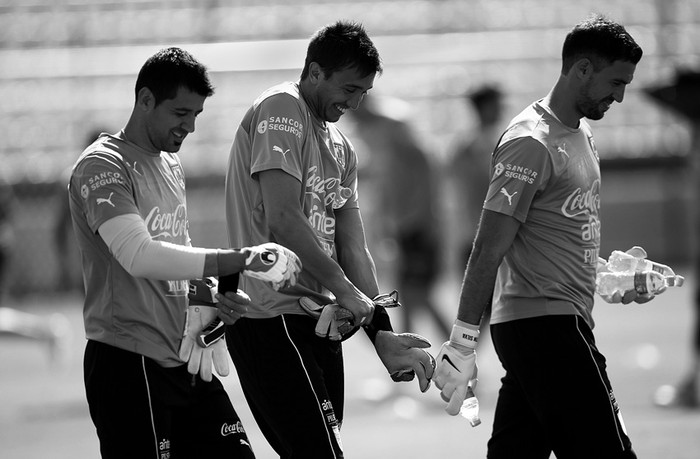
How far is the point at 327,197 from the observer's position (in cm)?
482

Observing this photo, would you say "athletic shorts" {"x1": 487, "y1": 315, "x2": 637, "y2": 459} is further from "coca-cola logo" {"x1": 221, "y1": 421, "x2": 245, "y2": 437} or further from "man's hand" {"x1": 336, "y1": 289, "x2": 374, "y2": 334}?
"coca-cola logo" {"x1": 221, "y1": 421, "x2": 245, "y2": 437}

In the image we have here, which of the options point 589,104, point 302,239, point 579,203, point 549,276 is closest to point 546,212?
point 579,203

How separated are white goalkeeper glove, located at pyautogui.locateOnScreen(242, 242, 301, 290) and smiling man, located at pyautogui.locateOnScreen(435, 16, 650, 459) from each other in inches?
37.4

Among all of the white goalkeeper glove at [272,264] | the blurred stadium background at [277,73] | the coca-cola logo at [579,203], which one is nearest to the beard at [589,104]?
the coca-cola logo at [579,203]

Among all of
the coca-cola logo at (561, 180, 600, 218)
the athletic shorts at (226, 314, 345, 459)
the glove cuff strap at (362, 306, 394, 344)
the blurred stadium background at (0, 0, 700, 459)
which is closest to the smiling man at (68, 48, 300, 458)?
the athletic shorts at (226, 314, 345, 459)

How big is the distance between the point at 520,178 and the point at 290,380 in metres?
1.27

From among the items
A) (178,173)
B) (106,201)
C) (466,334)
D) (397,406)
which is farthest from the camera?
(397,406)

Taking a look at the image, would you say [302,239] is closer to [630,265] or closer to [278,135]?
[278,135]

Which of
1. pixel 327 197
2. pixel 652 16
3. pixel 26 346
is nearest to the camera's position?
pixel 327 197

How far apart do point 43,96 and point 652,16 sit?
11.9 m

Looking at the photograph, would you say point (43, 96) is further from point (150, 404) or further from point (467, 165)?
point (150, 404)

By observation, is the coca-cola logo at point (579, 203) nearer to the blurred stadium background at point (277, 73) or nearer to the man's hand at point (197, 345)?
the man's hand at point (197, 345)

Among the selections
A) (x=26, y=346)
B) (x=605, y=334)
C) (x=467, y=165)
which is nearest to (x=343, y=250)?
(x=467, y=165)

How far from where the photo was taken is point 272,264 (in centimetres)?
418
